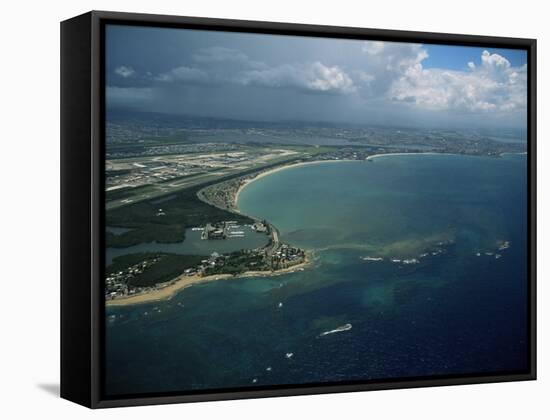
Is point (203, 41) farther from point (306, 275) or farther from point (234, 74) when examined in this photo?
point (306, 275)

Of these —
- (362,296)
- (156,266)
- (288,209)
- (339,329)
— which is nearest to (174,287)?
(156,266)

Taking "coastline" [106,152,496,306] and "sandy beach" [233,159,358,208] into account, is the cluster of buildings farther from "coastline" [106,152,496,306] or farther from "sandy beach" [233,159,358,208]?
"sandy beach" [233,159,358,208]

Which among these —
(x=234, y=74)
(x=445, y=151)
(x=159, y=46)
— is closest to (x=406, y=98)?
(x=445, y=151)

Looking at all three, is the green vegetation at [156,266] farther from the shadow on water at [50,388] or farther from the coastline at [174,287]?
the shadow on water at [50,388]

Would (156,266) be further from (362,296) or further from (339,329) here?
(362,296)

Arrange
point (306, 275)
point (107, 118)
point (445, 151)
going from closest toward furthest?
point (107, 118), point (306, 275), point (445, 151)

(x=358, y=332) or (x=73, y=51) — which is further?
(x=358, y=332)

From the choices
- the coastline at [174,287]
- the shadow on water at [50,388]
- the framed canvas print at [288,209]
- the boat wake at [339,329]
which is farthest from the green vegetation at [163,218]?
the shadow on water at [50,388]
